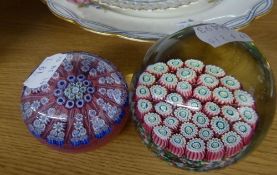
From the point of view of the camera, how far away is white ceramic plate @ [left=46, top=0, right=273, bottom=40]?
0.58m

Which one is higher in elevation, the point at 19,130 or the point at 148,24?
the point at 148,24

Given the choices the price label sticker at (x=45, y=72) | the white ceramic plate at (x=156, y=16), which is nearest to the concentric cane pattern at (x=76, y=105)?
the price label sticker at (x=45, y=72)

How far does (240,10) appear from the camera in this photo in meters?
0.60

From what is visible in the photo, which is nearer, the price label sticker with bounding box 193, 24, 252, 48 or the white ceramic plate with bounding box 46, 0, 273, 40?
the price label sticker with bounding box 193, 24, 252, 48

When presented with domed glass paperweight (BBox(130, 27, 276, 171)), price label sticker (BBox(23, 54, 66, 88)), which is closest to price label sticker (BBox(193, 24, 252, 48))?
domed glass paperweight (BBox(130, 27, 276, 171))

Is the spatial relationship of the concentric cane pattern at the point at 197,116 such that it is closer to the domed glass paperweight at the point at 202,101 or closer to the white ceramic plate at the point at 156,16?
the domed glass paperweight at the point at 202,101

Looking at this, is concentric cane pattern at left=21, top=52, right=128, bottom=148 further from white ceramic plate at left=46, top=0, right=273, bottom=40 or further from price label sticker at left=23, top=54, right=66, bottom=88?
white ceramic plate at left=46, top=0, right=273, bottom=40

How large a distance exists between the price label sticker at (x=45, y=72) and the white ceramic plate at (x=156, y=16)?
10 cm

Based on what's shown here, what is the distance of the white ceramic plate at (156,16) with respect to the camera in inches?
22.8

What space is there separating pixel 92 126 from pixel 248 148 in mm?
179

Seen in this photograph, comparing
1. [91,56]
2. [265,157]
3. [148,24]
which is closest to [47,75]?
[91,56]

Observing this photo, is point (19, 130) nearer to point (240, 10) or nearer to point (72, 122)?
point (72, 122)

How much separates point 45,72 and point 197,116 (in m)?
0.20

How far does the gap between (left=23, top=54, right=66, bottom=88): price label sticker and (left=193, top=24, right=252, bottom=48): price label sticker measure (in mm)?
179
